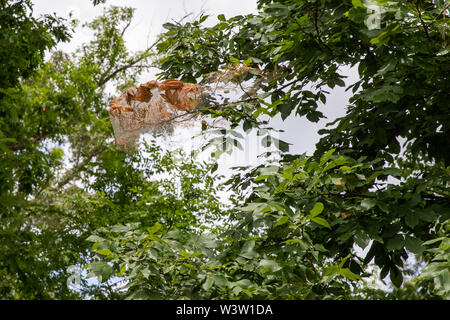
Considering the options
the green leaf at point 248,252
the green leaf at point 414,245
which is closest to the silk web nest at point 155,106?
the green leaf at point 248,252

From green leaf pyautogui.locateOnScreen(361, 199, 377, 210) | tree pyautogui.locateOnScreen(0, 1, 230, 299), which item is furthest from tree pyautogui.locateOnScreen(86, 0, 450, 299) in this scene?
tree pyautogui.locateOnScreen(0, 1, 230, 299)

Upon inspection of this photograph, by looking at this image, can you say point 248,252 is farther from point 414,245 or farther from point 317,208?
point 414,245

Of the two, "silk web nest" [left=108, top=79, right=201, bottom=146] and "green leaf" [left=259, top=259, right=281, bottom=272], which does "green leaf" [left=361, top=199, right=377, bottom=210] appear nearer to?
"green leaf" [left=259, top=259, right=281, bottom=272]

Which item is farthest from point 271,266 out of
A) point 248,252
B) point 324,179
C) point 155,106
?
point 155,106

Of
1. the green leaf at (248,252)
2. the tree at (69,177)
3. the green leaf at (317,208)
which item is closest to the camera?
the green leaf at (317,208)

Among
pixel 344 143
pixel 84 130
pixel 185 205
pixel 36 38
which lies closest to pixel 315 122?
pixel 344 143

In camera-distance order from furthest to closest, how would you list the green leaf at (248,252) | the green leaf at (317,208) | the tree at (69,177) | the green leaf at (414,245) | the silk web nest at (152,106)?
the tree at (69,177) → the silk web nest at (152,106) → the green leaf at (248,252) → the green leaf at (414,245) → the green leaf at (317,208)

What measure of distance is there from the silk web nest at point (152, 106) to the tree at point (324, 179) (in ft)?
0.86

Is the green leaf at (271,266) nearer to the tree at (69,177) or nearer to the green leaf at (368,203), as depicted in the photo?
the green leaf at (368,203)

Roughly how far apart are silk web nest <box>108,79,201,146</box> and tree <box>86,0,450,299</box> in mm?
263

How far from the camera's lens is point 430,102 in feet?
12.3

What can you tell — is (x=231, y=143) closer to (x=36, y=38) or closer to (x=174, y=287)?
(x=174, y=287)

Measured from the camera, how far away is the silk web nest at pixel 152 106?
314 centimetres

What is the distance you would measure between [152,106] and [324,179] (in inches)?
53.1
